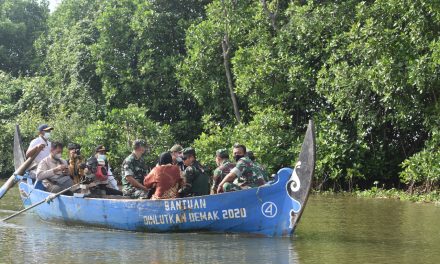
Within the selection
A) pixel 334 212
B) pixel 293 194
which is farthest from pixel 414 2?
pixel 293 194

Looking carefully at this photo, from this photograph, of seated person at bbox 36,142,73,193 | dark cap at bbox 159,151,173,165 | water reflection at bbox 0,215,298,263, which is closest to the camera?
water reflection at bbox 0,215,298,263

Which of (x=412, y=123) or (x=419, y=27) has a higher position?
(x=419, y=27)

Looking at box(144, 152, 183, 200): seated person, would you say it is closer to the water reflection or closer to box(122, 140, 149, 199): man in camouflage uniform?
box(122, 140, 149, 199): man in camouflage uniform

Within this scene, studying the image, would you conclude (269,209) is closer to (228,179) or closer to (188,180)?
(228,179)

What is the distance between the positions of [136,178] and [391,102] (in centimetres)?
759

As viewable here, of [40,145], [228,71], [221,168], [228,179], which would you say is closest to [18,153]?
[40,145]

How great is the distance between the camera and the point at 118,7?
83.9 ft

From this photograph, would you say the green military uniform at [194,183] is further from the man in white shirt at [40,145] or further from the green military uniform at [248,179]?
the man in white shirt at [40,145]

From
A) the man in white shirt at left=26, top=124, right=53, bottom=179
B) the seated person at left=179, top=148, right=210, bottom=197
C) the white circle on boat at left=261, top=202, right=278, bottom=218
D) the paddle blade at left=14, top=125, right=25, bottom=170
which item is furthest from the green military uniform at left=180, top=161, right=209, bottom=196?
the paddle blade at left=14, top=125, right=25, bottom=170

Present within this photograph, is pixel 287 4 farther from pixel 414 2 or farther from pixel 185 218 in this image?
pixel 185 218

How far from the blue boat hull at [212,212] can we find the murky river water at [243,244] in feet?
0.53

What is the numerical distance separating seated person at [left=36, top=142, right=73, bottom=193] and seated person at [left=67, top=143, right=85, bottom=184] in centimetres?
11

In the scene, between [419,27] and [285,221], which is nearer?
[285,221]

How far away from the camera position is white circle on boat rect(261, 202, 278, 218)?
10844 millimetres
